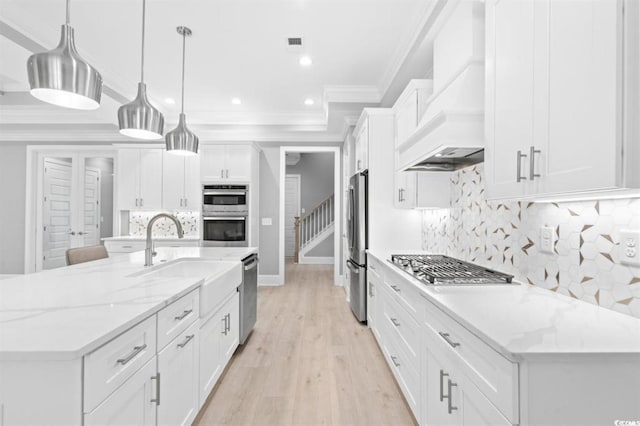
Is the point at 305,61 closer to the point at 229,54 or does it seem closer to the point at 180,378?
the point at 229,54

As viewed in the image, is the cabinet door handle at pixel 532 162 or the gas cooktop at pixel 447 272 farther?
the gas cooktop at pixel 447 272

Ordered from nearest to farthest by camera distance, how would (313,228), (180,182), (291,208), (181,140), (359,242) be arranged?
1. (181,140)
2. (359,242)
3. (180,182)
4. (313,228)
5. (291,208)

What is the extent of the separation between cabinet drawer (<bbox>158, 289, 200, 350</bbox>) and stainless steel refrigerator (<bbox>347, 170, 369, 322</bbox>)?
2105 millimetres

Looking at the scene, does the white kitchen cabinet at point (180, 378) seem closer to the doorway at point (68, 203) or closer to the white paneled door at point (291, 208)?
the doorway at point (68, 203)

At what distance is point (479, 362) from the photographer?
108 centimetres

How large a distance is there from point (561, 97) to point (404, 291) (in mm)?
1343

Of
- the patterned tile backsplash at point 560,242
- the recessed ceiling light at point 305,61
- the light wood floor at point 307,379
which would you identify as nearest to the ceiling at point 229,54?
the recessed ceiling light at point 305,61

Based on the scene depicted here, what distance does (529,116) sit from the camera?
125 cm

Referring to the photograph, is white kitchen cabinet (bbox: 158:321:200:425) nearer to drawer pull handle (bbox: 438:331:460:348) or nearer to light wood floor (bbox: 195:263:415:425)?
light wood floor (bbox: 195:263:415:425)

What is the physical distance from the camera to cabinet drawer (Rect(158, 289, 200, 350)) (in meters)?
1.36

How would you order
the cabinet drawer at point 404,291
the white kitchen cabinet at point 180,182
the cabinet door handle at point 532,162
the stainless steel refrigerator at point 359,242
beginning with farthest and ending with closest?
the white kitchen cabinet at point 180,182, the stainless steel refrigerator at point 359,242, the cabinet drawer at point 404,291, the cabinet door handle at point 532,162

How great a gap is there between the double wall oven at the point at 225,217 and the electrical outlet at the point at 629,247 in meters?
4.37

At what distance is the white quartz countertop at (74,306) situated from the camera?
0.89m

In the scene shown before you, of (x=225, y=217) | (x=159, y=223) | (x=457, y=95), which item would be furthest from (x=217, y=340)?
(x=159, y=223)
